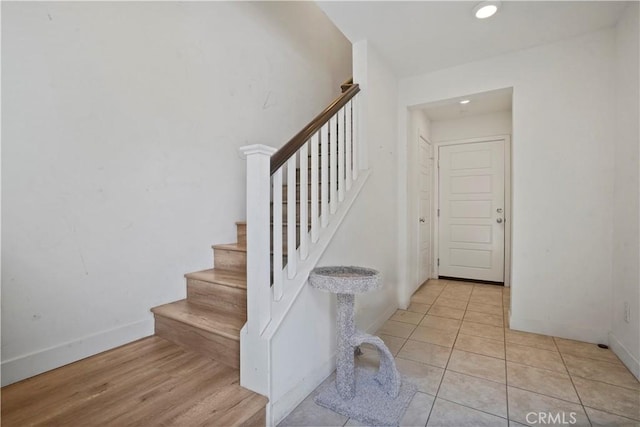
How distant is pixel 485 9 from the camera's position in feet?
6.59

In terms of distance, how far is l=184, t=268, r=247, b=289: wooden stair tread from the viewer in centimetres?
186

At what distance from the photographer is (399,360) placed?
204cm

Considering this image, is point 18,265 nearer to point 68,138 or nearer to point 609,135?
point 68,138

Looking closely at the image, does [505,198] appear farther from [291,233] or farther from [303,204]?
[291,233]

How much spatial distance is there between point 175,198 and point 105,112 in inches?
25.2

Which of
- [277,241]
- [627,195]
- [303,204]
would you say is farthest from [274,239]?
[627,195]

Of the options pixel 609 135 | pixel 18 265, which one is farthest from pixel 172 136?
pixel 609 135

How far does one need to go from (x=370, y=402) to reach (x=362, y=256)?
997 mm

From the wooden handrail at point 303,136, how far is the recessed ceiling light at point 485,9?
0.97 meters

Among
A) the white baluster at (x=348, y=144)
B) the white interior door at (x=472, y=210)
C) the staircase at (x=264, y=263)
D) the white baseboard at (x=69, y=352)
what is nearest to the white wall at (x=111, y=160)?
the white baseboard at (x=69, y=352)

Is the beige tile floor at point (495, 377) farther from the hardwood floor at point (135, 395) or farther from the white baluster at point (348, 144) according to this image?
the white baluster at point (348, 144)

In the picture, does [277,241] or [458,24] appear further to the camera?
[458,24]

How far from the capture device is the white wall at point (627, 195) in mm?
1865

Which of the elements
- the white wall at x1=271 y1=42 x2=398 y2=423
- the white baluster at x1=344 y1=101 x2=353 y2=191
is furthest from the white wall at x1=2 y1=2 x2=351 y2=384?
the white wall at x1=271 y1=42 x2=398 y2=423
